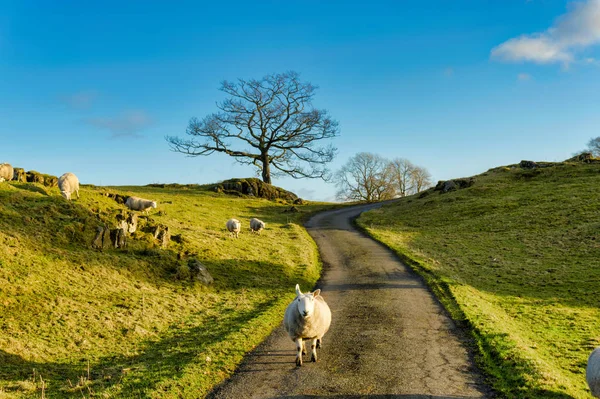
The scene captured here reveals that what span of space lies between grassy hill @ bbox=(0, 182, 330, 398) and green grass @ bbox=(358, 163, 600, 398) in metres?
8.32

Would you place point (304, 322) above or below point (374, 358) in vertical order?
above

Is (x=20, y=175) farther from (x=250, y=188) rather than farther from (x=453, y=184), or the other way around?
(x=453, y=184)

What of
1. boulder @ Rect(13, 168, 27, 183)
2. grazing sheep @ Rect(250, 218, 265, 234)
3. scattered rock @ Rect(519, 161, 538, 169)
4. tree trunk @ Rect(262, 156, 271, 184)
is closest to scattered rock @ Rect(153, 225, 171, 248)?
boulder @ Rect(13, 168, 27, 183)

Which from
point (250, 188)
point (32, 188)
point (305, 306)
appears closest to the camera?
point (305, 306)

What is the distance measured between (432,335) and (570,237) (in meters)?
26.0

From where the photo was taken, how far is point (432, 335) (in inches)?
587

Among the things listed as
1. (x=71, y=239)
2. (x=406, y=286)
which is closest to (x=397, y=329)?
(x=406, y=286)

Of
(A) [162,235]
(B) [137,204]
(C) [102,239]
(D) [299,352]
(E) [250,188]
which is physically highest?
(E) [250,188]

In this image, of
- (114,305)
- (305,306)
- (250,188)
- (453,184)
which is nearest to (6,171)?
(114,305)

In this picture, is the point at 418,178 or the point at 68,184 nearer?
the point at 68,184

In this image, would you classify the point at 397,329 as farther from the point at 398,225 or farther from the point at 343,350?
the point at 398,225

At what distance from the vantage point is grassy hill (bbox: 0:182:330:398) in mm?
11102

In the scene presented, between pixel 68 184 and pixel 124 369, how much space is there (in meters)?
19.2

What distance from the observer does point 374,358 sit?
12.5 m
